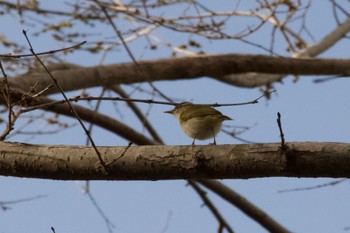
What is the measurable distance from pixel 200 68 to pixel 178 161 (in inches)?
147

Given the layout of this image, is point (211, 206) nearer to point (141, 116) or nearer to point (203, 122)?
point (141, 116)

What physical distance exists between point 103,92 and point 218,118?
9.44 ft

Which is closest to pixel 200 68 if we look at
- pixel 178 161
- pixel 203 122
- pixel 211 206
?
pixel 211 206

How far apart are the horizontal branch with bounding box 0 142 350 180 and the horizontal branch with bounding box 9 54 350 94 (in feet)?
10.5

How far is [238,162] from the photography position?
2.17m

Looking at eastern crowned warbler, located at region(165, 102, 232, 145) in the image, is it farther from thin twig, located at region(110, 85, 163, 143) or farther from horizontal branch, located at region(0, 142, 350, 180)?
thin twig, located at region(110, 85, 163, 143)

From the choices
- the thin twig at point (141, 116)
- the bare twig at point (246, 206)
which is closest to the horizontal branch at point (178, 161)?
the bare twig at point (246, 206)

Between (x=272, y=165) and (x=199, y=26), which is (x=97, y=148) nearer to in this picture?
(x=272, y=165)

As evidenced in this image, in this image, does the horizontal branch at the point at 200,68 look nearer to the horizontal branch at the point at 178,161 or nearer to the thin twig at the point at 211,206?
the thin twig at the point at 211,206

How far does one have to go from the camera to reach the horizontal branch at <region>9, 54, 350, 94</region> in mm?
5703

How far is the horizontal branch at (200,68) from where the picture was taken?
5.70m

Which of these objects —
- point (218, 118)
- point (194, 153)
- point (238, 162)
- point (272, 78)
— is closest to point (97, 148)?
point (194, 153)

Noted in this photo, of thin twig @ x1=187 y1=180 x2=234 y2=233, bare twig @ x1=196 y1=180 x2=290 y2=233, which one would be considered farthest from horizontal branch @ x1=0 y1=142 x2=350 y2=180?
thin twig @ x1=187 y1=180 x2=234 y2=233

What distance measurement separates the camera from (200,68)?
5.90m
